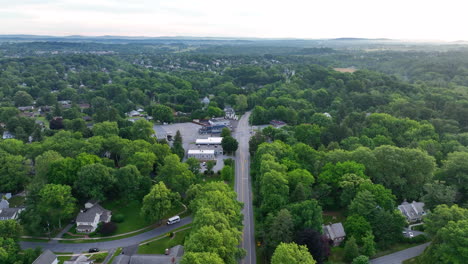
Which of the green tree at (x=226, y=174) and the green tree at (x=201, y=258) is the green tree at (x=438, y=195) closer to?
the green tree at (x=226, y=174)

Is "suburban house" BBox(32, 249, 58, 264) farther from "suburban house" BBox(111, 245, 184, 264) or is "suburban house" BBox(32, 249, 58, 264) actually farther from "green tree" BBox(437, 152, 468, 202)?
"green tree" BBox(437, 152, 468, 202)

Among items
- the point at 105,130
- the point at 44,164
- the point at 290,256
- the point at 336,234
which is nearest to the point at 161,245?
the point at 290,256

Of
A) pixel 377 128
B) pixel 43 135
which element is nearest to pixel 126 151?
pixel 43 135

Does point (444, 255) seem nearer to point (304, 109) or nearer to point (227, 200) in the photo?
point (227, 200)

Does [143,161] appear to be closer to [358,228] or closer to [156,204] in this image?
[156,204]

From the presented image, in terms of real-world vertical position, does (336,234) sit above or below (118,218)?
above

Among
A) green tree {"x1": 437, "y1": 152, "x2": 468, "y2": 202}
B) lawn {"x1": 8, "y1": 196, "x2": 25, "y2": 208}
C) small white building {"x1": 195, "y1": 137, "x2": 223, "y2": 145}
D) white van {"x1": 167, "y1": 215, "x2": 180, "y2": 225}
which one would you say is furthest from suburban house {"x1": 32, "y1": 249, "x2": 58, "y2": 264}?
green tree {"x1": 437, "y1": 152, "x2": 468, "y2": 202}
